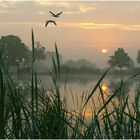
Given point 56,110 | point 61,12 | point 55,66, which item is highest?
point 61,12

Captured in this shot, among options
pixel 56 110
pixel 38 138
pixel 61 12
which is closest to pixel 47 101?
pixel 56 110

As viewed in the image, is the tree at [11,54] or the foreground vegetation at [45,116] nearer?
the foreground vegetation at [45,116]

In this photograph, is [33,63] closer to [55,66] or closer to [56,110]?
[55,66]

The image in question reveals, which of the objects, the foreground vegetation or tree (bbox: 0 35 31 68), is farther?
tree (bbox: 0 35 31 68)

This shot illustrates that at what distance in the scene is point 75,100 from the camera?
11.1 ft

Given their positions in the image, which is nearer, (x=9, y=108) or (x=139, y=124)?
(x=9, y=108)

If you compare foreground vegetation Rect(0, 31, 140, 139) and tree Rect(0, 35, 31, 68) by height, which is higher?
tree Rect(0, 35, 31, 68)

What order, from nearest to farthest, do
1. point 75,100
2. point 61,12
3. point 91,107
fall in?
point 61,12
point 91,107
point 75,100

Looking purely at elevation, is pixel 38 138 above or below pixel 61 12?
below

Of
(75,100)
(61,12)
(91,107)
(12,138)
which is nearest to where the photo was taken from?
(61,12)

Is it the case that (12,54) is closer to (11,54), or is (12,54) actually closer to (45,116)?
(11,54)

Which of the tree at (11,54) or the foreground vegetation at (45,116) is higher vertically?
the tree at (11,54)

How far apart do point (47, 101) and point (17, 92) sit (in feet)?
0.78

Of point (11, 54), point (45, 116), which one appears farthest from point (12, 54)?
point (45, 116)
